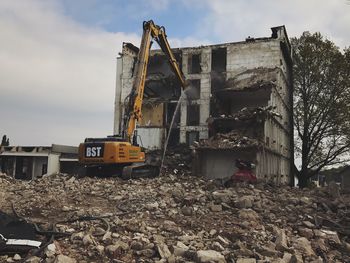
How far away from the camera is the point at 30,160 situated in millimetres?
29156

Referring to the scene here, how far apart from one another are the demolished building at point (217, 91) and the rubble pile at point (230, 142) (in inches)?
68.7

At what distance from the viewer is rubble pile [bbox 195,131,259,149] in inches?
786

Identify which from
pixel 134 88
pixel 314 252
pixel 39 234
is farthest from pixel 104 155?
pixel 314 252

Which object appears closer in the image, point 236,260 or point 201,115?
point 236,260

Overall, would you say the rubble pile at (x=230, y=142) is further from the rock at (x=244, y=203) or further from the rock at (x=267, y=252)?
the rock at (x=267, y=252)

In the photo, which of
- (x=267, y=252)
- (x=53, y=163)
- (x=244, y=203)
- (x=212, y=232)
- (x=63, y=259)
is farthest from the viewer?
(x=53, y=163)

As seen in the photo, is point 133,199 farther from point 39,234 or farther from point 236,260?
point 236,260

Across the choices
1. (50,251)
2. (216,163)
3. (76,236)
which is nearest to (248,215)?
(76,236)

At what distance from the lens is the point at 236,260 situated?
6.18 meters

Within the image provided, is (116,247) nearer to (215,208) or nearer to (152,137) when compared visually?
(215,208)

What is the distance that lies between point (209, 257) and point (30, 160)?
2552cm

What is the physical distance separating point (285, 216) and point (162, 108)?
64.1 feet

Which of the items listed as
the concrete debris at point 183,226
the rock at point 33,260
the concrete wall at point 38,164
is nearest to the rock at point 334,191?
the concrete debris at point 183,226

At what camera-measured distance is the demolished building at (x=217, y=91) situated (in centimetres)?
2514
